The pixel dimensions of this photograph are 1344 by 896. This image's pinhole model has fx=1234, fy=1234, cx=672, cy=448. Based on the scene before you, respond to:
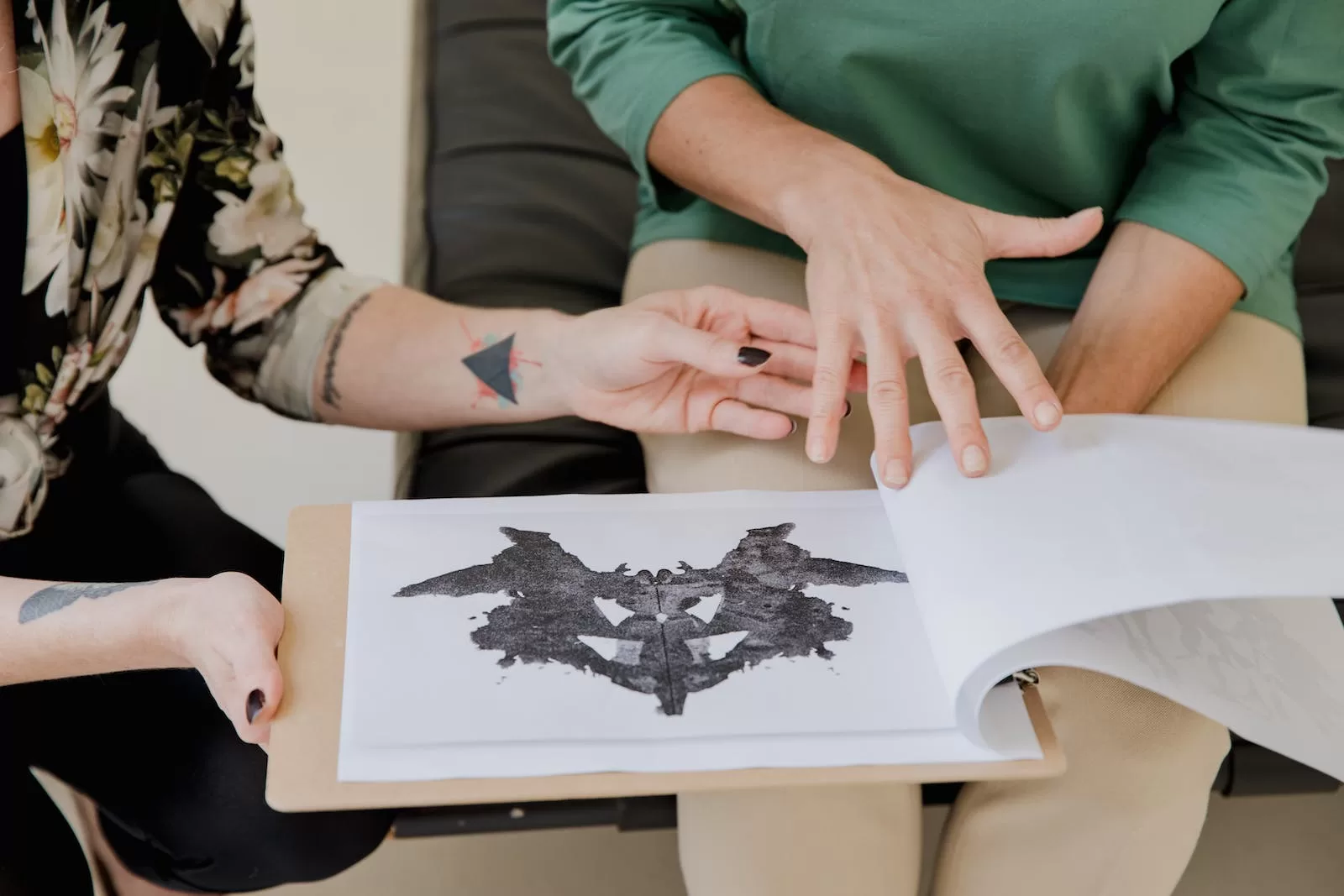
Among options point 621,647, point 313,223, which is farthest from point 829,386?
point 313,223

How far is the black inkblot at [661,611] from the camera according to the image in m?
0.72

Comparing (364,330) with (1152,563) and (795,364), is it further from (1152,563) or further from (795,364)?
(1152,563)

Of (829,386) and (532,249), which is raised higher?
(829,386)

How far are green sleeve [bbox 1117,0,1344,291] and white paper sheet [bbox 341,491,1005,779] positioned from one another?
0.39 meters

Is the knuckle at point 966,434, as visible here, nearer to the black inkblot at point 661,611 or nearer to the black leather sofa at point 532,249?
the black inkblot at point 661,611

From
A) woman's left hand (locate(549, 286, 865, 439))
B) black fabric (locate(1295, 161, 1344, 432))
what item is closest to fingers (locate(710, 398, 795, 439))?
woman's left hand (locate(549, 286, 865, 439))

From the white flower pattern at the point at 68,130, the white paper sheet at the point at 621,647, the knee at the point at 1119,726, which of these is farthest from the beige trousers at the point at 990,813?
Answer: the white flower pattern at the point at 68,130

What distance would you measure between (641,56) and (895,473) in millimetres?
454

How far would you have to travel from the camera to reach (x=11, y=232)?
0.80 metres

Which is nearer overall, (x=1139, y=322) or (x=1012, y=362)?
(x=1012, y=362)

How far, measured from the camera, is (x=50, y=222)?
32.0 inches

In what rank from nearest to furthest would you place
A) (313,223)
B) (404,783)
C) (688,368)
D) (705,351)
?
(404,783), (705,351), (688,368), (313,223)

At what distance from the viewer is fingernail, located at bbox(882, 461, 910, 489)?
2.58ft

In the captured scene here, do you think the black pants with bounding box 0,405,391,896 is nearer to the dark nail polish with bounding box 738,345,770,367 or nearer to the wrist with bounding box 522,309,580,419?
the wrist with bounding box 522,309,580,419
